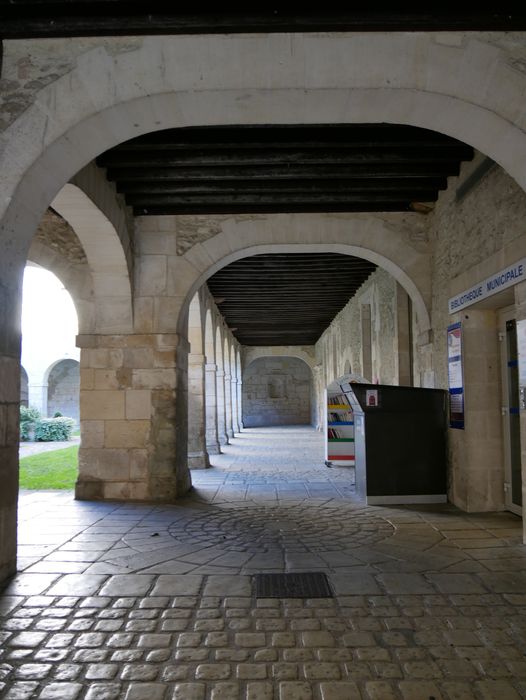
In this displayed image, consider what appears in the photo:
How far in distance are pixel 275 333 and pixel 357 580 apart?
54.0 feet

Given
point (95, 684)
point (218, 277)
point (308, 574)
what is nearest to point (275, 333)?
point (218, 277)

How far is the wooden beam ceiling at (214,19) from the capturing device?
2.96 m

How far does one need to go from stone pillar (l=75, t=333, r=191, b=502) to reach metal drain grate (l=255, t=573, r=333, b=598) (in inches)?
119

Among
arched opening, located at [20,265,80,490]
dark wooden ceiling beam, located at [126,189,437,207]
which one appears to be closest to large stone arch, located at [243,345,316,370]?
arched opening, located at [20,265,80,490]

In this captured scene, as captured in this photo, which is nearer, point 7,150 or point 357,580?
point 7,150

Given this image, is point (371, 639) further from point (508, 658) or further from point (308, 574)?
point (308, 574)

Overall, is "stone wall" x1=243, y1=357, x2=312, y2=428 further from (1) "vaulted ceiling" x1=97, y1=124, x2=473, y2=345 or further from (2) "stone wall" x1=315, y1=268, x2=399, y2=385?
(1) "vaulted ceiling" x1=97, y1=124, x2=473, y2=345

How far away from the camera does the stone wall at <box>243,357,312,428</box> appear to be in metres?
28.7

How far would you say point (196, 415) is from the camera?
9672 mm

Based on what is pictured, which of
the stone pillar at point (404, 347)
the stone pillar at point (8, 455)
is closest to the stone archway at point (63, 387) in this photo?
the stone pillar at point (404, 347)

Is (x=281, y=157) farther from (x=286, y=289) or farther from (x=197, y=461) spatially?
(x=286, y=289)

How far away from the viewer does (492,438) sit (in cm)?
531

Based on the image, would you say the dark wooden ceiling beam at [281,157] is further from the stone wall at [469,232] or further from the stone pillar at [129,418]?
the stone pillar at [129,418]

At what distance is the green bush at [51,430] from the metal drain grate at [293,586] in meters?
15.4
